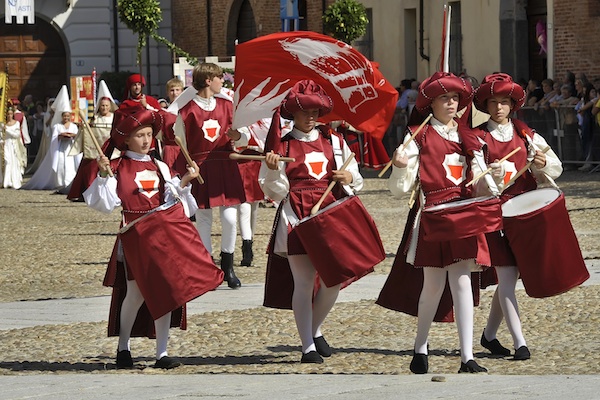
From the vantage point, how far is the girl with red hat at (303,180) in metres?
8.66

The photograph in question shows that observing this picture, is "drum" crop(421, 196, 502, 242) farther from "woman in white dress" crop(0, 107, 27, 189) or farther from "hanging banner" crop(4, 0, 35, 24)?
"hanging banner" crop(4, 0, 35, 24)

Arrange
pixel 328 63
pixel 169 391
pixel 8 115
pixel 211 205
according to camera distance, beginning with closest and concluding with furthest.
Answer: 1. pixel 169 391
2. pixel 328 63
3. pixel 211 205
4. pixel 8 115

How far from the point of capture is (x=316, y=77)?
9953 millimetres

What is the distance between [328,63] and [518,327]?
223 centimetres

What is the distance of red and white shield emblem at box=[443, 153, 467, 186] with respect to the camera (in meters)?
8.27

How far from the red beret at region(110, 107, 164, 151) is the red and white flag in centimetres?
115

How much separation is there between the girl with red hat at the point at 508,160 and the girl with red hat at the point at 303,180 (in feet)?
2.56

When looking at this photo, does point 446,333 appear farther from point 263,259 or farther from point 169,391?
point 263,259

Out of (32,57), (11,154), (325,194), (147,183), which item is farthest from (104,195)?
(32,57)

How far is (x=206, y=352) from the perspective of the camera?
916 centimetres

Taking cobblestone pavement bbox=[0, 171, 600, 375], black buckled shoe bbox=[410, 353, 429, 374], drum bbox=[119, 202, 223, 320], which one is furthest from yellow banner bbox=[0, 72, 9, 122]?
black buckled shoe bbox=[410, 353, 429, 374]

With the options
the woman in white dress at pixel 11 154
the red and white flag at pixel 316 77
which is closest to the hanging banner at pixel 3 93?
the woman in white dress at pixel 11 154

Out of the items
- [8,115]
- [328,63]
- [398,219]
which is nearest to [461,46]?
[8,115]

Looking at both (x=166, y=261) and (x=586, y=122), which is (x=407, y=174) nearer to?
(x=166, y=261)
